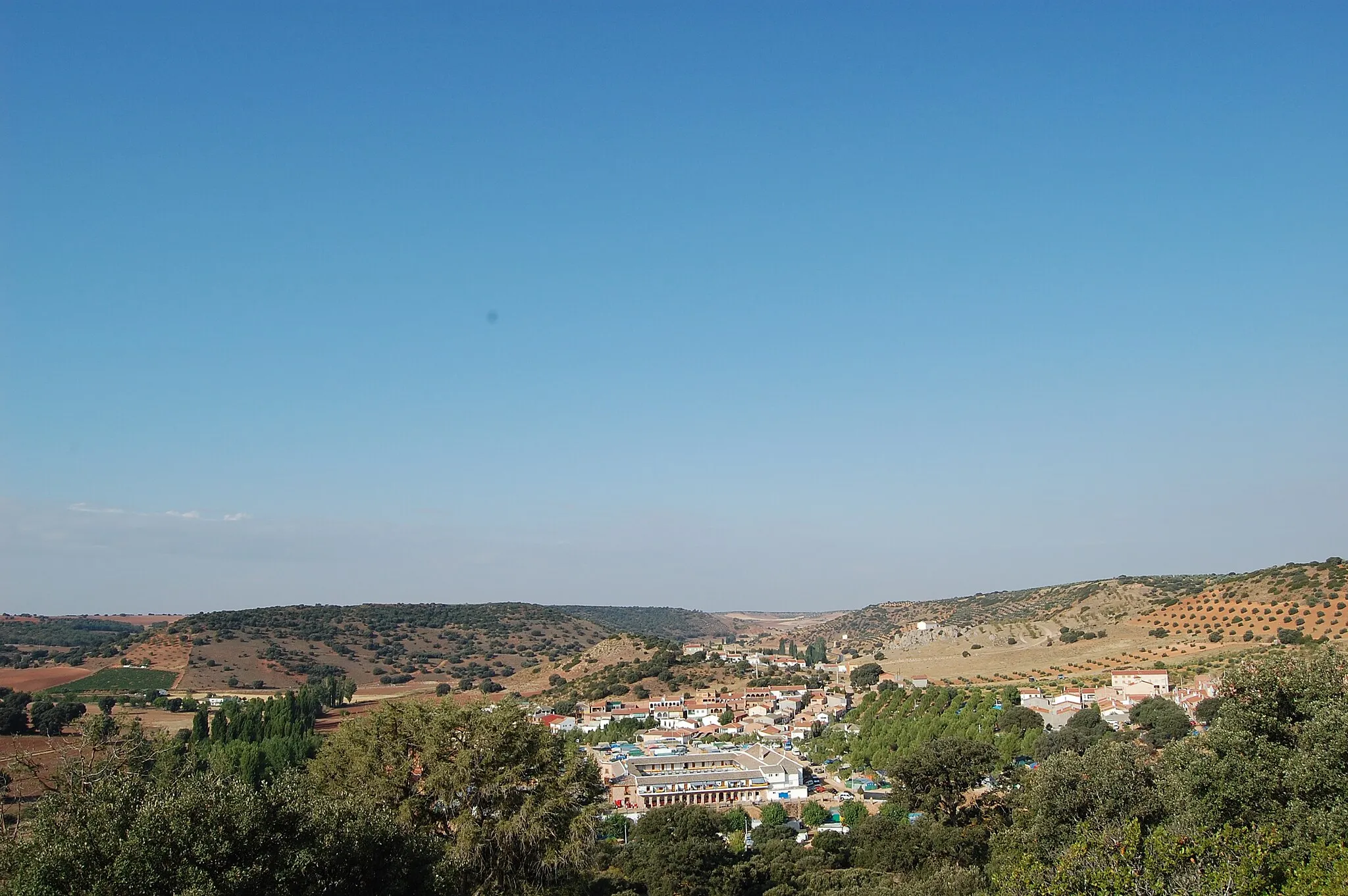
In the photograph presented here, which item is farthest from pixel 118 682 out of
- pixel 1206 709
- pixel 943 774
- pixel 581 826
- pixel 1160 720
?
pixel 1206 709

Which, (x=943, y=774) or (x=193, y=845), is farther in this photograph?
(x=943, y=774)

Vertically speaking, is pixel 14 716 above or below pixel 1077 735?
below

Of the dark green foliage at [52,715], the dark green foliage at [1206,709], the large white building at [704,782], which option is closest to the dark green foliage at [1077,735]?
the dark green foliage at [1206,709]

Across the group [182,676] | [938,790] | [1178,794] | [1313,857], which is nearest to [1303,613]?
[938,790]

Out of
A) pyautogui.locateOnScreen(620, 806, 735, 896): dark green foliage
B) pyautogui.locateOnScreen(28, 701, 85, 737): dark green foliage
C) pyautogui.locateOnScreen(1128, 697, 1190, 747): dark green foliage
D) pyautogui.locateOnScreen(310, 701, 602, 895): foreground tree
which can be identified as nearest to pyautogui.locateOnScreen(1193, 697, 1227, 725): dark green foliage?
pyautogui.locateOnScreen(1128, 697, 1190, 747): dark green foliage

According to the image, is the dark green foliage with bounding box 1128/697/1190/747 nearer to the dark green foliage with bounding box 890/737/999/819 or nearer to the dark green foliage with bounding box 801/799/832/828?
the dark green foliage with bounding box 890/737/999/819

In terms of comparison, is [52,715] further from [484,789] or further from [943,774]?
[943,774]

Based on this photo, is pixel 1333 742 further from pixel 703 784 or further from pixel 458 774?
pixel 703 784
